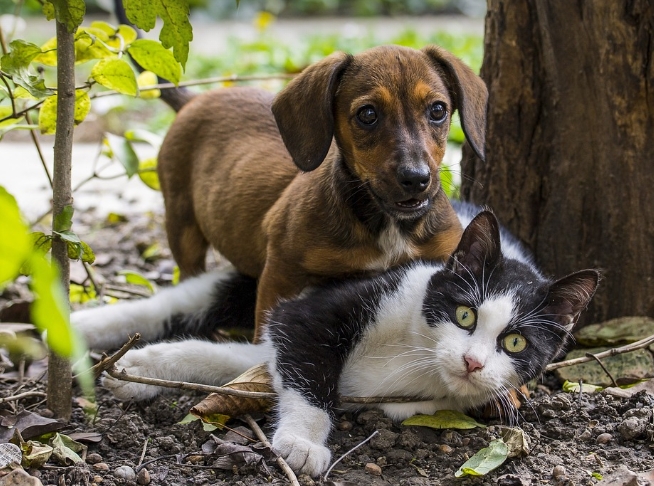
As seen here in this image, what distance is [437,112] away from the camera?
2959mm

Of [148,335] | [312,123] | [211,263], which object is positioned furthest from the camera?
[211,263]

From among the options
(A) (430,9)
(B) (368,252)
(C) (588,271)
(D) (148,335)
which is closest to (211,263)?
(D) (148,335)

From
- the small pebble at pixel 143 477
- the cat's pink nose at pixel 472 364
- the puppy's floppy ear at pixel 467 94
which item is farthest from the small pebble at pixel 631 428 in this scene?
the small pebble at pixel 143 477

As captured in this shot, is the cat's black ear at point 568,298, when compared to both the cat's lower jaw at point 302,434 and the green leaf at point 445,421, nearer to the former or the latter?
the green leaf at point 445,421

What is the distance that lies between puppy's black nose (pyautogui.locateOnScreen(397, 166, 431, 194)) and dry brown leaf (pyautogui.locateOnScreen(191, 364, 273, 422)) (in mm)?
875

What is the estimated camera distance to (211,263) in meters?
4.90

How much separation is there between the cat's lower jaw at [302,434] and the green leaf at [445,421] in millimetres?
316

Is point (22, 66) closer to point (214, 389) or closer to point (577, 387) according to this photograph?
point (214, 389)

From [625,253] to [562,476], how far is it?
1.33 metres

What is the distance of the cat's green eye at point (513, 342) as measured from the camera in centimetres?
260

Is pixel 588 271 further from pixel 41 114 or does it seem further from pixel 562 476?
pixel 41 114

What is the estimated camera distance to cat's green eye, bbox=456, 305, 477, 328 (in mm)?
2633

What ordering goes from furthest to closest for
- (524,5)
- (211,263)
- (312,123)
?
(211,263)
(524,5)
(312,123)

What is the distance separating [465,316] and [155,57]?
4.49 ft
